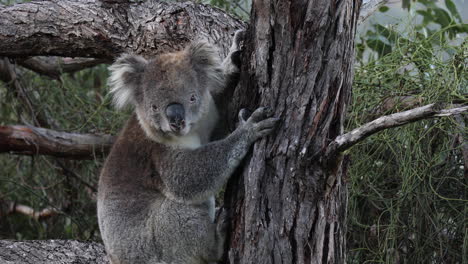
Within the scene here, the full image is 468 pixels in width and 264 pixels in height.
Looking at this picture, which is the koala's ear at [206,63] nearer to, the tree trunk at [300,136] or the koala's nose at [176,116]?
the koala's nose at [176,116]

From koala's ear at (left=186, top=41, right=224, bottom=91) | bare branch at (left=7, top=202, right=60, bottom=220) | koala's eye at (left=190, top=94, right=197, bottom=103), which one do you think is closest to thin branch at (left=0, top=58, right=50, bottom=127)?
bare branch at (left=7, top=202, right=60, bottom=220)

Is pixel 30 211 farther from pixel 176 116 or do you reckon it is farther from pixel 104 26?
pixel 176 116

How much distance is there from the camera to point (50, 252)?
13.4 feet

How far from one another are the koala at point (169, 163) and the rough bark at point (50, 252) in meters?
0.49

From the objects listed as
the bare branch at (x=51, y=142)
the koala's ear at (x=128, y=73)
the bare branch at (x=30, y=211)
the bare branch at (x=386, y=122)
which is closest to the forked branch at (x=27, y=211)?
the bare branch at (x=30, y=211)

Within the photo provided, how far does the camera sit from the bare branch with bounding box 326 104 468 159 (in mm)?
2160

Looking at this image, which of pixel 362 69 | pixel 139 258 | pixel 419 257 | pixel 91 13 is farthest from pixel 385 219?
pixel 91 13

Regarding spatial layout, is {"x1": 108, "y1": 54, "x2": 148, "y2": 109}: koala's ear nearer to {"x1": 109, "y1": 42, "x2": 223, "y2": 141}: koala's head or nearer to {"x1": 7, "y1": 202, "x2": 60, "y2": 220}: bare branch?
{"x1": 109, "y1": 42, "x2": 223, "y2": 141}: koala's head

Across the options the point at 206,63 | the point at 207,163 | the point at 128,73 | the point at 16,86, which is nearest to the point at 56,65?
the point at 16,86

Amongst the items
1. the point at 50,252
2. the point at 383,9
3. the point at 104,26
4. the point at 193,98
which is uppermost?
the point at 383,9

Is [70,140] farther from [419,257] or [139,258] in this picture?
Result: [419,257]

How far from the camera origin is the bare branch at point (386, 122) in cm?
216

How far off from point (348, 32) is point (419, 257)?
1.68 metres

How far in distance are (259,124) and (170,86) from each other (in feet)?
2.52
